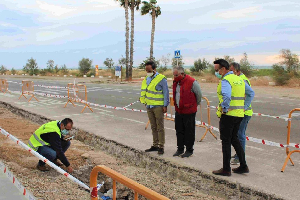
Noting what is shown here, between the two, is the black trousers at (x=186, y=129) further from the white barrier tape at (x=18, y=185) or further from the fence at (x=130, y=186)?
the fence at (x=130, y=186)

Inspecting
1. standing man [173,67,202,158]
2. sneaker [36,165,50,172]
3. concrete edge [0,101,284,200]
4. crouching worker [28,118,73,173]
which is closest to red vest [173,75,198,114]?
standing man [173,67,202,158]

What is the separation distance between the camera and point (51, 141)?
18.0ft

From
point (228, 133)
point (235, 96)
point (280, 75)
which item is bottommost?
point (228, 133)

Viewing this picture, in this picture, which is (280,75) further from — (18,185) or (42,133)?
(18,185)

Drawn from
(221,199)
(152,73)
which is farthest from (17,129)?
(221,199)

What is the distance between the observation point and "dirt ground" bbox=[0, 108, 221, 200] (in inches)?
183

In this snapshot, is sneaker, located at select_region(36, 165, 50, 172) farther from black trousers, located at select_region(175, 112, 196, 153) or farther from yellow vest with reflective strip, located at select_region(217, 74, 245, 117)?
yellow vest with reflective strip, located at select_region(217, 74, 245, 117)

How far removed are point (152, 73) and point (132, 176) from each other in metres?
2.13

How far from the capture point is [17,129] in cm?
912

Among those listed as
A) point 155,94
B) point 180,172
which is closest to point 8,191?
point 180,172

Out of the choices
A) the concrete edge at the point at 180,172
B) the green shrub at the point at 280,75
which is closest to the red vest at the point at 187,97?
the concrete edge at the point at 180,172

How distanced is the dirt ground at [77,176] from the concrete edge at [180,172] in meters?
0.24

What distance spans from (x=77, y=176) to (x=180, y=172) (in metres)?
1.96

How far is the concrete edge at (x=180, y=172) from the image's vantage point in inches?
187
